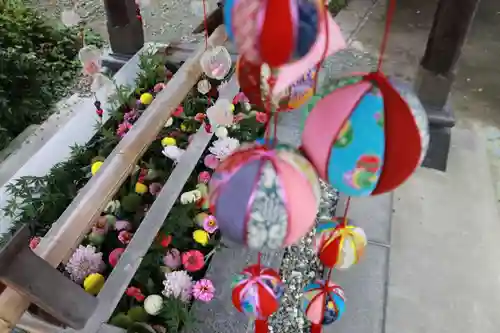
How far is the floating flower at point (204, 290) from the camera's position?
177cm

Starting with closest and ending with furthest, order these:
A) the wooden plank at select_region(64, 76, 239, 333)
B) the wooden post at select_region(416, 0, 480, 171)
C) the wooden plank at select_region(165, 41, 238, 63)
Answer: the wooden plank at select_region(64, 76, 239, 333) < the wooden post at select_region(416, 0, 480, 171) < the wooden plank at select_region(165, 41, 238, 63)

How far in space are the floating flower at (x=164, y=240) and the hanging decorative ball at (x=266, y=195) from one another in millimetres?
982

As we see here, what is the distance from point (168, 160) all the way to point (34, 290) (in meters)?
1.13

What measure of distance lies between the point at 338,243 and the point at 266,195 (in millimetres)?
420

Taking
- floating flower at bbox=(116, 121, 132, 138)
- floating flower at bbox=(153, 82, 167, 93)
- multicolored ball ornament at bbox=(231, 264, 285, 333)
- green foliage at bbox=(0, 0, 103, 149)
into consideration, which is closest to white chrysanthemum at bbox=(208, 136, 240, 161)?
floating flower at bbox=(116, 121, 132, 138)

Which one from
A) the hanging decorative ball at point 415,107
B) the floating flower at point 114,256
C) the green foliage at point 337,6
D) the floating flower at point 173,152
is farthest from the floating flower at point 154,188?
the green foliage at point 337,6

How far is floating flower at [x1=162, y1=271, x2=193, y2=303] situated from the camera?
1.78m

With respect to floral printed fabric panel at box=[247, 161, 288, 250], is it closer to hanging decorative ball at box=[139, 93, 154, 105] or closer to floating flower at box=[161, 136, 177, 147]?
floating flower at box=[161, 136, 177, 147]

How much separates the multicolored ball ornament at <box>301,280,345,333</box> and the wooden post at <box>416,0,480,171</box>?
1357 millimetres

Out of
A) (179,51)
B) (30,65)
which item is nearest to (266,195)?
(179,51)

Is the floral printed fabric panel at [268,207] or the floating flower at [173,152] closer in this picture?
the floral printed fabric panel at [268,207]

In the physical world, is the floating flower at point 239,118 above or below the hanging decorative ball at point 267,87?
below

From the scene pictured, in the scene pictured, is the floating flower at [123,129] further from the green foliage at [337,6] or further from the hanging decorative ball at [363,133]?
the green foliage at [337,6]

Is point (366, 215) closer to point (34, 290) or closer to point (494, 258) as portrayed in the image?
point (494, 258)
